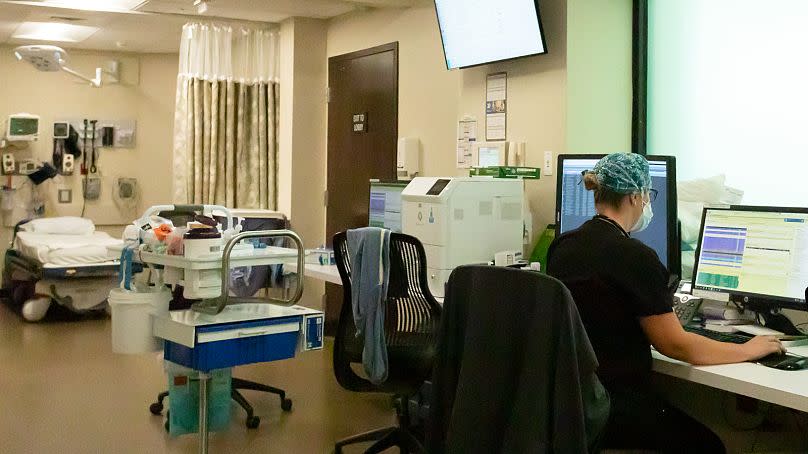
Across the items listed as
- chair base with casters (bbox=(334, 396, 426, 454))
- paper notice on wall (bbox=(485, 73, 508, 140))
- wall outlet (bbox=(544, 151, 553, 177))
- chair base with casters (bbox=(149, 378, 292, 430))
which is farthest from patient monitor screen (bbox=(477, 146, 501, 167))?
chair base with casters (bbox=(149, 378, 292, 430))

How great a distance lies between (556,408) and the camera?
2098 mm

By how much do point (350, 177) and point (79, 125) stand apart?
11.9ft

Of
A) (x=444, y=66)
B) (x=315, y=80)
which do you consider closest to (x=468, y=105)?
(x=444, y=66)

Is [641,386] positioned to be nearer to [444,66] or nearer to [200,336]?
[200,336]

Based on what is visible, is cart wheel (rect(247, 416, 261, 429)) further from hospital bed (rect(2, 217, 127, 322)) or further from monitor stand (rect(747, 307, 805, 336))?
hospital bed (rect(2, 217, 127, 322))

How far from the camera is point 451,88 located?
4945mm

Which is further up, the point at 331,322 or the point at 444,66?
the point at 444,66

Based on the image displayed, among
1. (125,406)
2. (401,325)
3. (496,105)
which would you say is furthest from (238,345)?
(496,105)

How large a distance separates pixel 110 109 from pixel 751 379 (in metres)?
7.35

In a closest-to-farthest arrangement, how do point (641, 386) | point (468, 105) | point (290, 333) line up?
point (641, 386)
point (290, 333)
point (468, 105)

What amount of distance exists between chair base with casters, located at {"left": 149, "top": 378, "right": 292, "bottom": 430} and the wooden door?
159cm

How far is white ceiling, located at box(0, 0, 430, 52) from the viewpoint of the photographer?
18.2 feet

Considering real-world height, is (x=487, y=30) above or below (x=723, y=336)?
above

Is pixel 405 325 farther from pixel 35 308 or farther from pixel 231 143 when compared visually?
pixel 35 308
